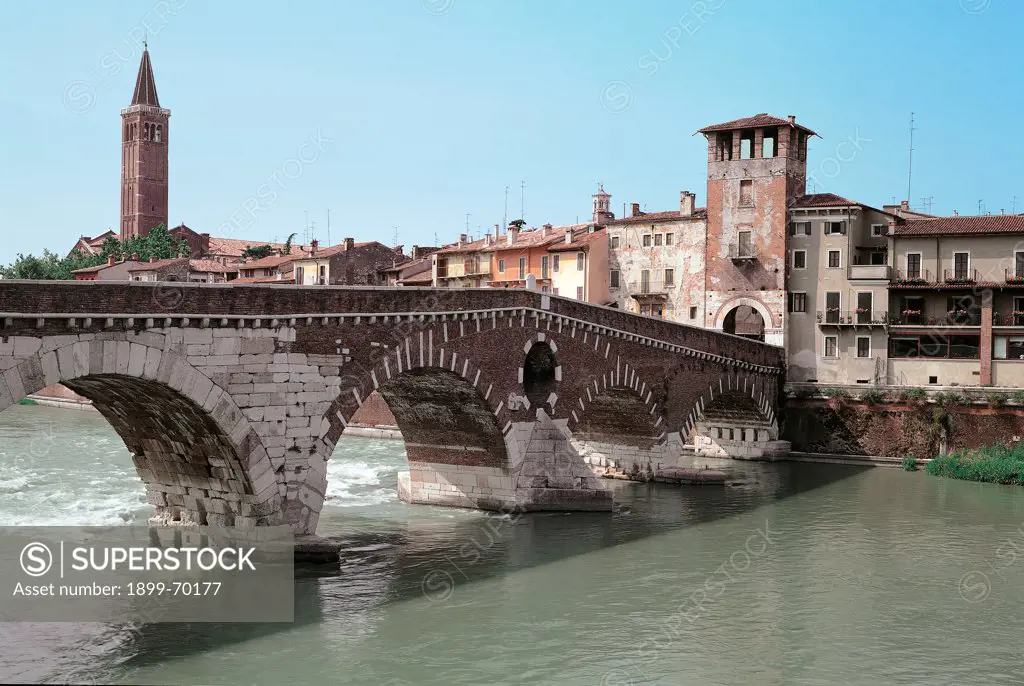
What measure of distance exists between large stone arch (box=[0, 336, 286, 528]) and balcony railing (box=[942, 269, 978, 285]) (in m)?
27.4

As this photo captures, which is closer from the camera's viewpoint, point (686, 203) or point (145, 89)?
point (686, 203)

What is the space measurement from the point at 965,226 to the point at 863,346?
5.36 meters

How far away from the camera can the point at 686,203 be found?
44.5 metres

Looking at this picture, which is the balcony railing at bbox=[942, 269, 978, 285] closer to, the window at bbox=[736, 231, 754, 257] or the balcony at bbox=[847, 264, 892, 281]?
the balcony at bbox=[847, 264, 892, 281]

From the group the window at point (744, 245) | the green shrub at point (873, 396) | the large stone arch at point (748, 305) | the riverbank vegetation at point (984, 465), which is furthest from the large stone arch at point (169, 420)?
the window at point (744, 245)

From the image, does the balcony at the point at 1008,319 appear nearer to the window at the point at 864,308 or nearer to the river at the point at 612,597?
the window at the point at 864,308

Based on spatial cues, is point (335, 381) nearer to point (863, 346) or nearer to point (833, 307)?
point (833, 307)

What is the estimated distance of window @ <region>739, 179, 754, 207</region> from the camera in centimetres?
4194

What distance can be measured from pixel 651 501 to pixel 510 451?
5.12m

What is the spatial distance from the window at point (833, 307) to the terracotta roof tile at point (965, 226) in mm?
2975

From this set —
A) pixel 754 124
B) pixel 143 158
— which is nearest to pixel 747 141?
pixel 754 124

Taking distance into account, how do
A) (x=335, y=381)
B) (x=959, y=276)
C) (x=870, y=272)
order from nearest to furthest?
(x=335, y=381) → (x=959, y=276) → (x=870, y=272)

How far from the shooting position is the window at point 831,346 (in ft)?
136

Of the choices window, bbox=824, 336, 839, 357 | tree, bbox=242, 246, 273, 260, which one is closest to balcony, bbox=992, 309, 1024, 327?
window, bbox=824, 336, 839, 357
